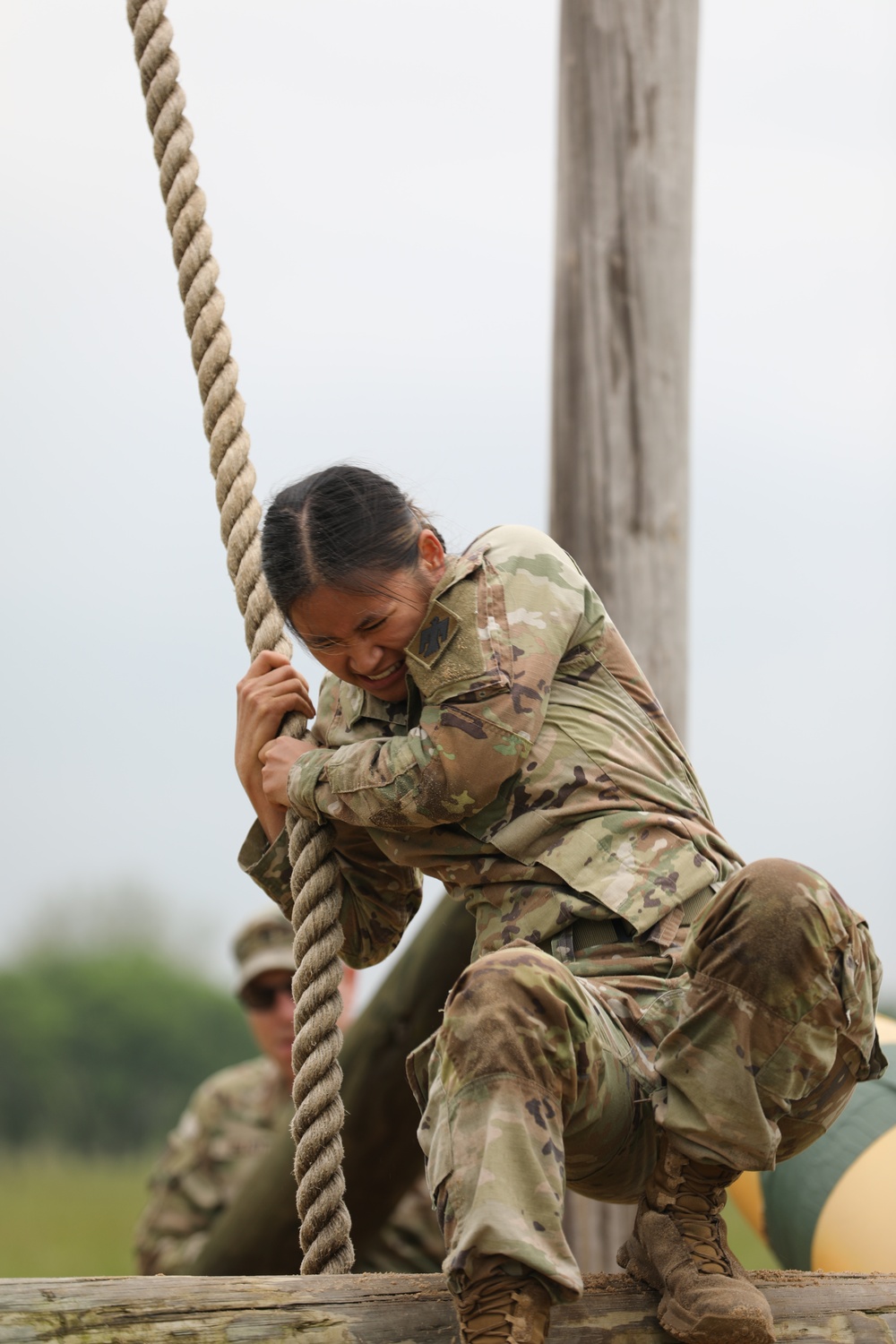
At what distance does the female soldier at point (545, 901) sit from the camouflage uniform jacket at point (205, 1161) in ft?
12.1

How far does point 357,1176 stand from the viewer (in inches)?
152

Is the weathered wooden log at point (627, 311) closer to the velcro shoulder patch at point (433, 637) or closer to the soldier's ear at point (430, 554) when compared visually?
the soldier's ear at point (430, 554)

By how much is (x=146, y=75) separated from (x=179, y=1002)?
1823 centimetres

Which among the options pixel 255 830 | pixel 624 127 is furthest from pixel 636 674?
pixel 624 127

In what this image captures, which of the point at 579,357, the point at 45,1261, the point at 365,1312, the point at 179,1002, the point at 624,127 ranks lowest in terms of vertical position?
the point at 179,1002

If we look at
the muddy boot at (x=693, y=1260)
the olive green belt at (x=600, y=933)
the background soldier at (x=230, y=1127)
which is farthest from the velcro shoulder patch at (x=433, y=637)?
the background soldier at (x=230, y=1127)

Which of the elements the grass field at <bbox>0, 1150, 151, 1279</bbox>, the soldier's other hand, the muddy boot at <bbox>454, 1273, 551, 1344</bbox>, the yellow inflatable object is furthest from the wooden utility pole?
the grass field at <bbox>0, 1150, 151, 1279</bbox>

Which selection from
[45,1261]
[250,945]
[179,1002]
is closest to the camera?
[250,945]

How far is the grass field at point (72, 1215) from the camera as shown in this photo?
13312 mm

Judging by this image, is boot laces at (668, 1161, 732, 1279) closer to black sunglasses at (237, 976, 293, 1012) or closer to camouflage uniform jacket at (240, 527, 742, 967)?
camouflage uniform jacket at (240, 527, 742, 967)

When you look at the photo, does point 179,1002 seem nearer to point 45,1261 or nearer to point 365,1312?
point 45,1261

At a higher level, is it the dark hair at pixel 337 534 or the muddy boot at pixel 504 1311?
the dark hair at pixel 337 534

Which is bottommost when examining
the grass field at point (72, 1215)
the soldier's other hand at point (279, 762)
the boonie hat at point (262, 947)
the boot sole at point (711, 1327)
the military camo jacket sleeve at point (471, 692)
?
the grass field at point (72, 1215)

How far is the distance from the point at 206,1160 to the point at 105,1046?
14.1m
